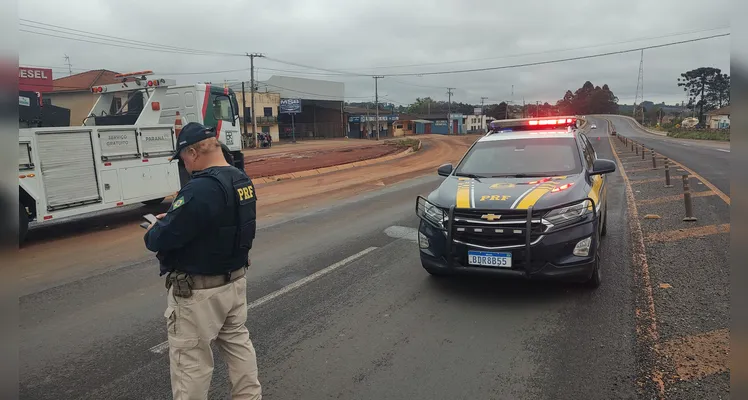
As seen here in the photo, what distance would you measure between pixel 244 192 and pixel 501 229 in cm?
273

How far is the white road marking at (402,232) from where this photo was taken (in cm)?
772

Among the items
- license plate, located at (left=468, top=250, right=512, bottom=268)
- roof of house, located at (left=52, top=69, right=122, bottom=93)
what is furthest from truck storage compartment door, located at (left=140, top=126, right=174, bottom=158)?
roof of house, located at (left=52, top=69, right=122, bottom=93)

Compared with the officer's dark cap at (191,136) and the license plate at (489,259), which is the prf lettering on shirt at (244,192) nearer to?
the officer's dark cap at (191,136)

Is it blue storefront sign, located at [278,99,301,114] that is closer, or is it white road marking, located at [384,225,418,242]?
white road marking, located at [384,225,418,242]

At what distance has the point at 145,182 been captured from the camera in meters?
9.84

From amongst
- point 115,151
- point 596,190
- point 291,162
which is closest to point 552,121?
point 596,190

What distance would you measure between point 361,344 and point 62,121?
948cm

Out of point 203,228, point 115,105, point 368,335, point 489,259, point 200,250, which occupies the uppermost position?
point 115,105

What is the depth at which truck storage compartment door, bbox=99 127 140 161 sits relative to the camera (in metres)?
8.95

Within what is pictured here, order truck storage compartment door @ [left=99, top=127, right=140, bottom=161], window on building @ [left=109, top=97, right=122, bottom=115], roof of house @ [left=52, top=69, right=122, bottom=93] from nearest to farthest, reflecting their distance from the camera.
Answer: truck storage compartment door @ [left=99, top=127, right=140, bottom=161] < window on building @ [left=109, top=97, right=122, bottom=115] < roof of house @ [left=52, top=69, right=122, bottom=93]

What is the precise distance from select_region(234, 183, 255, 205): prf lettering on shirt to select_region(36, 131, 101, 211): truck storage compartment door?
6.90 metres

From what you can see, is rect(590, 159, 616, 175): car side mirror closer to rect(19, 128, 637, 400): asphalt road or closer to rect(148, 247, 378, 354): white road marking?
rect(19, 128, 637, 400): asphalt road

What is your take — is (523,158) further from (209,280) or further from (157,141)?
(157,141)

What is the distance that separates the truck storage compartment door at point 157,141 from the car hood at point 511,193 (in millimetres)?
6986
